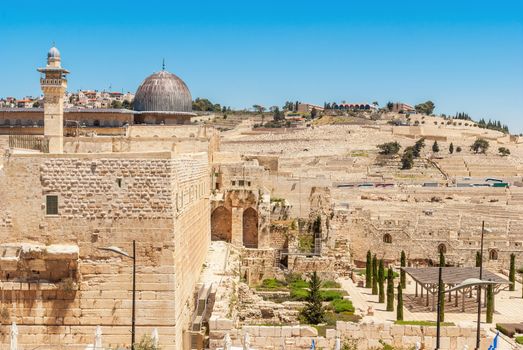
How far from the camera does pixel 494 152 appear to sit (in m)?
89.4

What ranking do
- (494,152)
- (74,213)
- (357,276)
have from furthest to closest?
1. (494,152)
2. (357,276)
3. (74,213)

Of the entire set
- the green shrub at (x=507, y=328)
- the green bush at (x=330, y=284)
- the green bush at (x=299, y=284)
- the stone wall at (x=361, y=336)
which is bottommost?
the green shrub at (x=507, y=328)

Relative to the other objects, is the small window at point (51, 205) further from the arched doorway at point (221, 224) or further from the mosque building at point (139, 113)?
the mosque building at point (139, 113)

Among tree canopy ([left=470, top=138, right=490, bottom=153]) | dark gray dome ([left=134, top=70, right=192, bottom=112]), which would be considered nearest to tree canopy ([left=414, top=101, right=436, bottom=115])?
tree canopy ([left=470, top=138, right=490, bottom=153])

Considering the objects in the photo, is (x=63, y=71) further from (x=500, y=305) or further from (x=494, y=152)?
(x=494, y=152)

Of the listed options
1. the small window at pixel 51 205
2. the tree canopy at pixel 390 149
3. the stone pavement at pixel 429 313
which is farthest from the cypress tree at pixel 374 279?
the tree canopy at pixel 390 149

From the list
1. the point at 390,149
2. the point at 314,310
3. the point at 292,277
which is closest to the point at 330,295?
the point at 292,277

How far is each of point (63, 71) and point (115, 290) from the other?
1069 cm

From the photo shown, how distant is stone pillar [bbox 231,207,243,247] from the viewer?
1030 inches

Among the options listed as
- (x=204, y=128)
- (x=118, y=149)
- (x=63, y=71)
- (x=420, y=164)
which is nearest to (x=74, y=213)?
(x=63, y=71)

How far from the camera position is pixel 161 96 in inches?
1174

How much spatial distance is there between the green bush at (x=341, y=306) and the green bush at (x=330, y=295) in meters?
0.29

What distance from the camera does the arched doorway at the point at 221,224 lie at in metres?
26.7

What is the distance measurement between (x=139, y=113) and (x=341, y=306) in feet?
42.1
